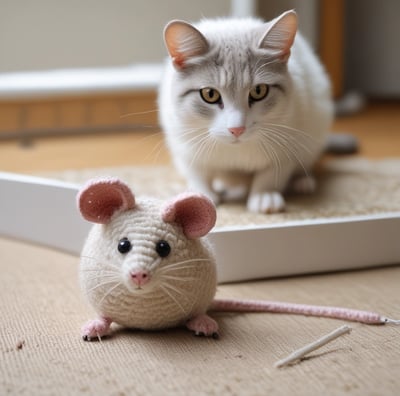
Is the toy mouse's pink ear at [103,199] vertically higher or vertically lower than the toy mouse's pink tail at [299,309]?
higher

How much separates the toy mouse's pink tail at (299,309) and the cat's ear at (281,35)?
0.52 m

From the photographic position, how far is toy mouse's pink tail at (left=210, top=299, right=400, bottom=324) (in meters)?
1.21

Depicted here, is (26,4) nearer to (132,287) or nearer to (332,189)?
(332,189)

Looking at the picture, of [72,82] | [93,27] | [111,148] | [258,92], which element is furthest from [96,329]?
[93,27]

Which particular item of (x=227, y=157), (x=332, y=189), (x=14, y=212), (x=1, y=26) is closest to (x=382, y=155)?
(x=332, y=189)

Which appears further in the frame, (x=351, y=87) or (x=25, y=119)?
(x=351, y=87)

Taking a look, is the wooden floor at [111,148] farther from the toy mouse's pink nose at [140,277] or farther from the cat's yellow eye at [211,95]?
the toy mouse's pink nose at [140,277]

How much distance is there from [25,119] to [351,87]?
1.63m

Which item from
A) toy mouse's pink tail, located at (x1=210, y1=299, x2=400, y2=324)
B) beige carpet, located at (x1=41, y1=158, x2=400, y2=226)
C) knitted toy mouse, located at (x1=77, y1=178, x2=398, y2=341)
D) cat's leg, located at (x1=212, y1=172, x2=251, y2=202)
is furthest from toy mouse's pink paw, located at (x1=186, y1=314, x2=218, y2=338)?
cat's leg, located at (x1=212, y1=172, x2=251, y2=202)

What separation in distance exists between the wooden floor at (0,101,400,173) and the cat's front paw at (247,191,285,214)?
1.42 feet

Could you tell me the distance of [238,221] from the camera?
4.96 feet

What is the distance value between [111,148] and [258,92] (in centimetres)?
109

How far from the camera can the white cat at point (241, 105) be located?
1.39m

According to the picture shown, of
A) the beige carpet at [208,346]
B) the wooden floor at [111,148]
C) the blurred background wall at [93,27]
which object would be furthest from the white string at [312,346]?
the blurred background wall at [93,27]
